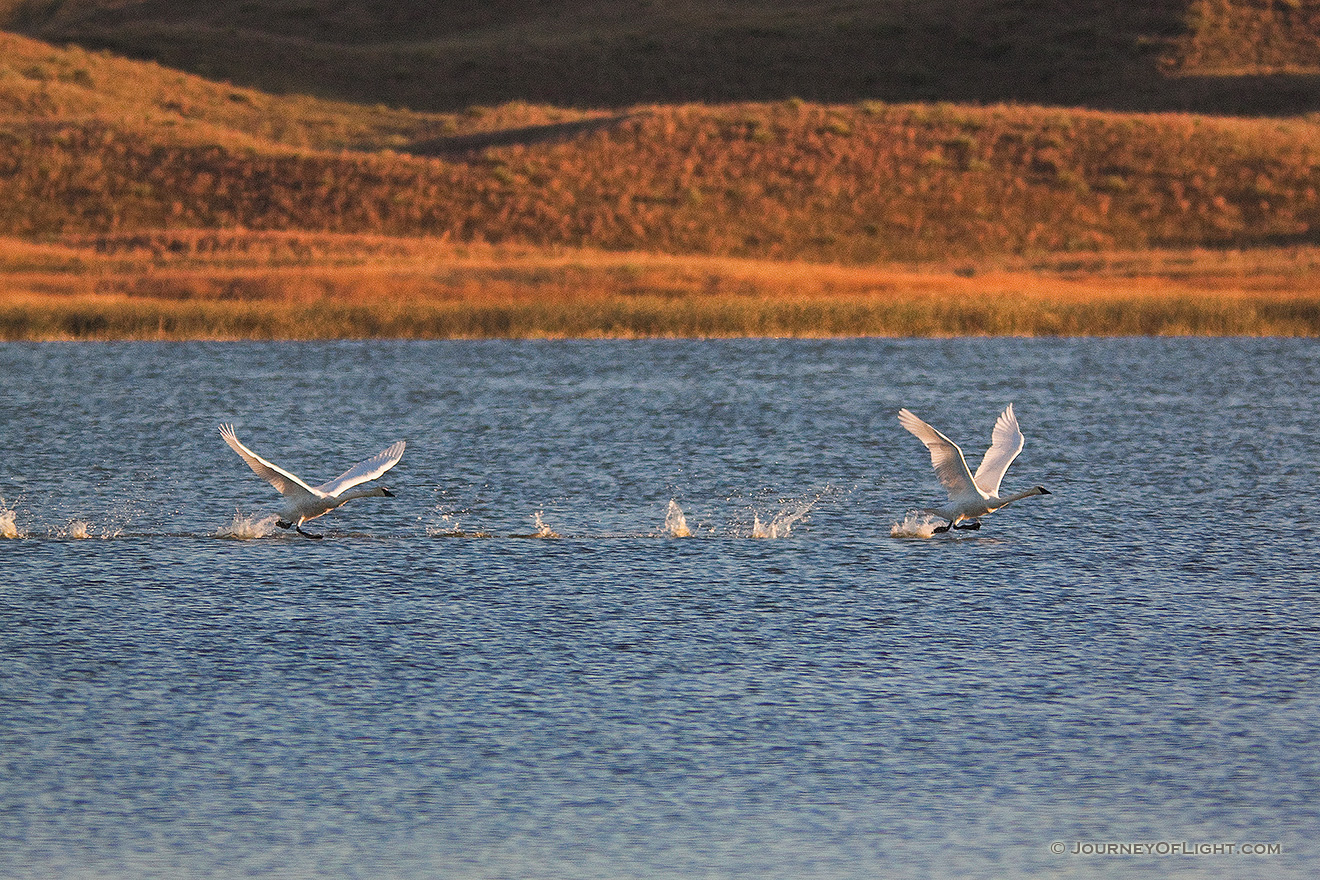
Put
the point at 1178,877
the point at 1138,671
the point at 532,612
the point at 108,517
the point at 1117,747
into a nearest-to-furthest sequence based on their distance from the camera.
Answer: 1. the point at 1178,877
2. the point at 1117,747
3. the point at 1138,671
4. the point at 532,612
5. the point at 108,517

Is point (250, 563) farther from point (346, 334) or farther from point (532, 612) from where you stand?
point (346, 334)

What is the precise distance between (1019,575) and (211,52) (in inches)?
3911

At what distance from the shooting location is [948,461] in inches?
675

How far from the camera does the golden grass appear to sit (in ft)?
138

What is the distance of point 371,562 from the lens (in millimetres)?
19188

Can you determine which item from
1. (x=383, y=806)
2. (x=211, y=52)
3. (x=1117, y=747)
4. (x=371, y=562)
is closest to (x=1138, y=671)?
(x=1117, y=747)

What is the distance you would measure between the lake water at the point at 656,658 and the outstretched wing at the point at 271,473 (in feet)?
3.19

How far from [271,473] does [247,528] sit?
14.8 ft

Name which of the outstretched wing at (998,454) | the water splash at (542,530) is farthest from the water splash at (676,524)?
the outstretched wing at (998,454)

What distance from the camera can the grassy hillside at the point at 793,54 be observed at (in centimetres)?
9881

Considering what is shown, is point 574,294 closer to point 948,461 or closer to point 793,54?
point 948,461

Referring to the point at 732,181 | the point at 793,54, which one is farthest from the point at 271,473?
the point at 793,54

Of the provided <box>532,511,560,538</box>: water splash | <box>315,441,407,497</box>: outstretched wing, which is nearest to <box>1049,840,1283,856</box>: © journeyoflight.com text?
<box>315,441,407,497</box>: outstretched wing

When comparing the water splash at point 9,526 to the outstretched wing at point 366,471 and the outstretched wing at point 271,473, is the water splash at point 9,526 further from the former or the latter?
the outstretched wing at point 366,471
